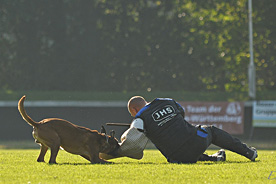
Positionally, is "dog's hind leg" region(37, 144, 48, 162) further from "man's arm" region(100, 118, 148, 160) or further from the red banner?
the red banner

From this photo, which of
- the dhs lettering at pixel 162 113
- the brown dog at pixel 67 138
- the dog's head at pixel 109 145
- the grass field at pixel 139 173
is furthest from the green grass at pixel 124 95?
the grass field at pixel 139 173

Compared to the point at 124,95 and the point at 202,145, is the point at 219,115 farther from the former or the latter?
the point at 202,145

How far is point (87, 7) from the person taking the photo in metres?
26.2

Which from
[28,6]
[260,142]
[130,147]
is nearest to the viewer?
[130,147]

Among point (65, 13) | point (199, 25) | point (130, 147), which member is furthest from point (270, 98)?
point (130, 147)

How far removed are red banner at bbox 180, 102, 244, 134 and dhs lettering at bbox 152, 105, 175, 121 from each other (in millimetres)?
11950

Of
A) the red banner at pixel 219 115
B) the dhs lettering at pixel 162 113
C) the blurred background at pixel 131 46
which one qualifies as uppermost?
the dhs lettering at pixel 162 113

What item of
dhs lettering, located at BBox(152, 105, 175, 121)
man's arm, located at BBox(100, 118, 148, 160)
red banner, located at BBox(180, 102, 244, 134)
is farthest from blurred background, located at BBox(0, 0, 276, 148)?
dhs lettering, located at BBox(152, 105, 175, 121)

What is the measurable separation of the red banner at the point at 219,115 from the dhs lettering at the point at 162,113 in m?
12.0

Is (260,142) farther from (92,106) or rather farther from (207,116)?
(92,106)

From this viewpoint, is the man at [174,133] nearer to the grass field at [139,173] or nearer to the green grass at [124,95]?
the grass field at [139,173]

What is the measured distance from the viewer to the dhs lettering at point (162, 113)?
8352 millimetres

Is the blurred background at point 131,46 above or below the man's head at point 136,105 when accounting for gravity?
below

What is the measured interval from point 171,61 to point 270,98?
16.8 feet
